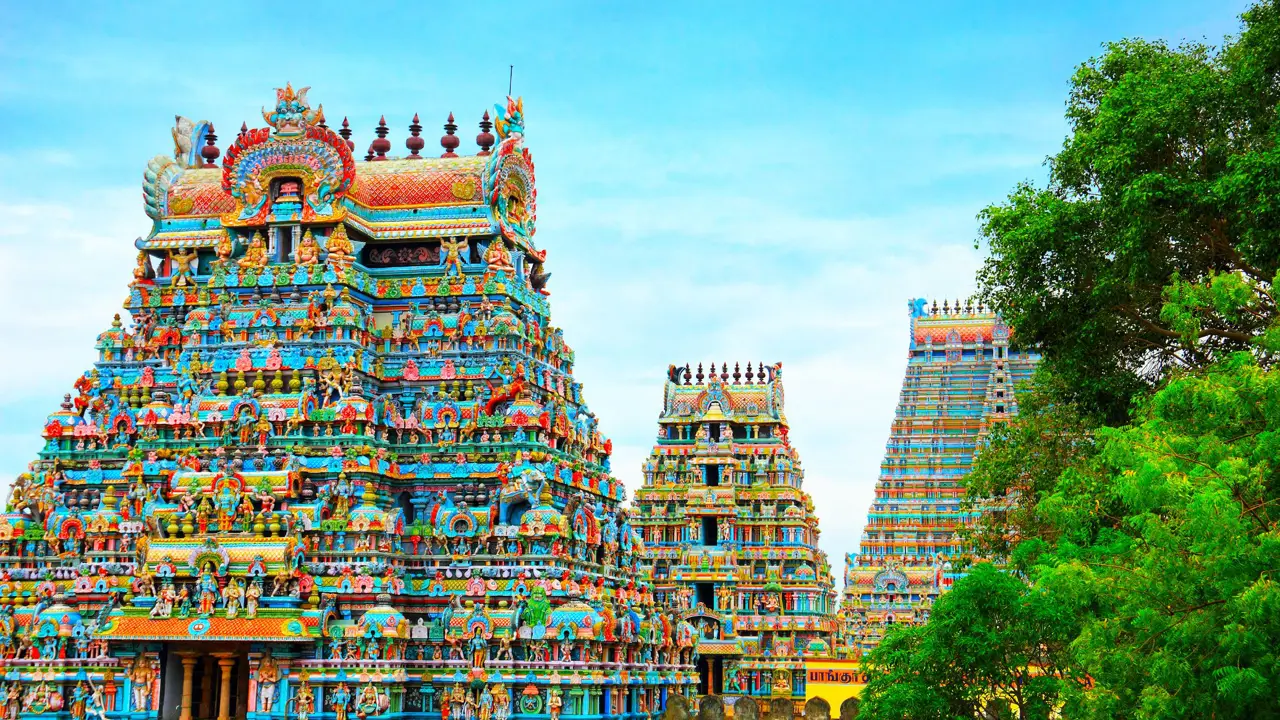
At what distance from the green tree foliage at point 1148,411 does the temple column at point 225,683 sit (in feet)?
54.0

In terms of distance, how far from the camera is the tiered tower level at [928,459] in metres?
75.0

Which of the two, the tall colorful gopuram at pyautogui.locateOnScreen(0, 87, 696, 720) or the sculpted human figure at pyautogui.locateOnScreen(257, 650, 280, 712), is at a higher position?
the tall colorful gopuram at pyautogui.locateOnScreen(0, 87, 696, 720)

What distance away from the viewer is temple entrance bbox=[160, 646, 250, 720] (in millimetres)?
38500

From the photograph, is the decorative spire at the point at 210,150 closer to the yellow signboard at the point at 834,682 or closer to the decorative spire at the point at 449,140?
the decorative spire at the point at 449,140

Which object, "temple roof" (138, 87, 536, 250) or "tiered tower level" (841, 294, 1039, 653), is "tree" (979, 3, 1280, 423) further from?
"tiered tower level" (841, 294, 1039, 653)

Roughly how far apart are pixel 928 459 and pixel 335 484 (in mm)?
45140

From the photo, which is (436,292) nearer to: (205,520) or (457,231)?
(457,231)

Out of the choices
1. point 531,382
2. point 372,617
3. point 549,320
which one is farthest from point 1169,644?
point 549,320

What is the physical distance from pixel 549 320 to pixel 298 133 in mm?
8522

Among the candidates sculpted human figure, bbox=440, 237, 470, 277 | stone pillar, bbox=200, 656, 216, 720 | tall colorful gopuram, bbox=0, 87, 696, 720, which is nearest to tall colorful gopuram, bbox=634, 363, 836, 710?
tall colorful gopuram, bbox=0, 87, 696, 720

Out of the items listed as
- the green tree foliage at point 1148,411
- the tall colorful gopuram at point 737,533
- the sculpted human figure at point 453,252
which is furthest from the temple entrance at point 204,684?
the tall colorful gopuram at point 737,533

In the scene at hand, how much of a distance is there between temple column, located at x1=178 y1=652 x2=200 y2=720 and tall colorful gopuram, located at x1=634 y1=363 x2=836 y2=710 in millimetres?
26354

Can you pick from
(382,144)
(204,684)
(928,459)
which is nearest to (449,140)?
(382,144)

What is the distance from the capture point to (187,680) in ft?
127
